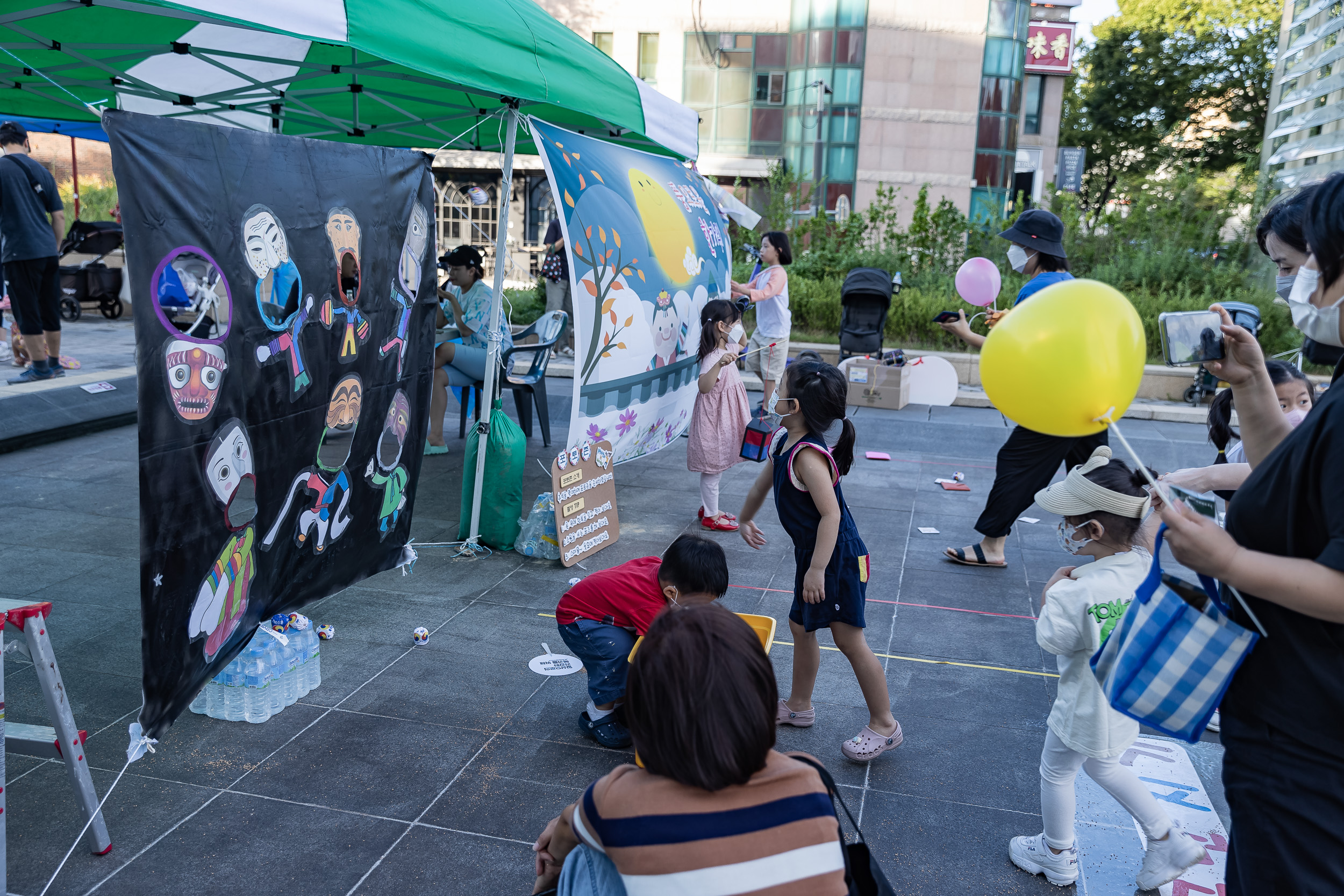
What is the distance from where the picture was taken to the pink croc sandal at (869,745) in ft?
11.6

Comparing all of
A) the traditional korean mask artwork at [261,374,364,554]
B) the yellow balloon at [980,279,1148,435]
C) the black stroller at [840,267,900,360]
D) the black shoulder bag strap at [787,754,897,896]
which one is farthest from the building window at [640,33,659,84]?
the black shoulder bag strap at [787,754,897,896]

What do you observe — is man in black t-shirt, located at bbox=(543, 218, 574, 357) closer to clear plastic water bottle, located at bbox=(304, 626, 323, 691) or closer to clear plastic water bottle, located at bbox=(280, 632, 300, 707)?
clear plastic water bottle, located at bbox=(304, 626, 323, 691)

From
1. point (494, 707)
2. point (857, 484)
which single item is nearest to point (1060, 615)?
point (494, 707)

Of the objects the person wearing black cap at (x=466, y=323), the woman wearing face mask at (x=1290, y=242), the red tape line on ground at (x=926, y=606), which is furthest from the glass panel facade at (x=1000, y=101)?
the woman wearing face mask at (x=1290, y=242)

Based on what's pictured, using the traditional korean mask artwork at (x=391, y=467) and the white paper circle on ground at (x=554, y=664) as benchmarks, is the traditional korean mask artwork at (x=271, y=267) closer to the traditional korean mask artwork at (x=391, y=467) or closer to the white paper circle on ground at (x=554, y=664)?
the traditional korean mask artwork at (x=391, y=467)

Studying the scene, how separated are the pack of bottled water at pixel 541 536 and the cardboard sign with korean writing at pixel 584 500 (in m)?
0.10

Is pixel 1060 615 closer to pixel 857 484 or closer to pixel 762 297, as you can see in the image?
pixel 857 484

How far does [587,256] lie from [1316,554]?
4472 millimetres

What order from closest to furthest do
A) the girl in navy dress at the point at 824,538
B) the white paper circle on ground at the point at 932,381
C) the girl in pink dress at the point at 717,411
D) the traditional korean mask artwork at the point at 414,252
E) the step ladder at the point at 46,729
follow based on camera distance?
1. the step ladder at the point at 46,729
2. the girl in navy dress at the point at 824,538
3. the traditional korean mask artwork at the point at 414,252
4. the girl in pink dress at the point at 717,411
5. the white paper circle on ground at the point at 932,381

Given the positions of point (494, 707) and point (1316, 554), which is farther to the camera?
point (494, 707)

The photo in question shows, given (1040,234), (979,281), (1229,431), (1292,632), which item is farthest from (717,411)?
(1292,632)

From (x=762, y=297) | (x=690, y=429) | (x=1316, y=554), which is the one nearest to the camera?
(x=1316, y=554)

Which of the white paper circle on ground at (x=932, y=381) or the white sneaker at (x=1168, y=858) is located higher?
the white paper circle on ground at (x=932, y=381)

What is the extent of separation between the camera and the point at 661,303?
21.7 feet
